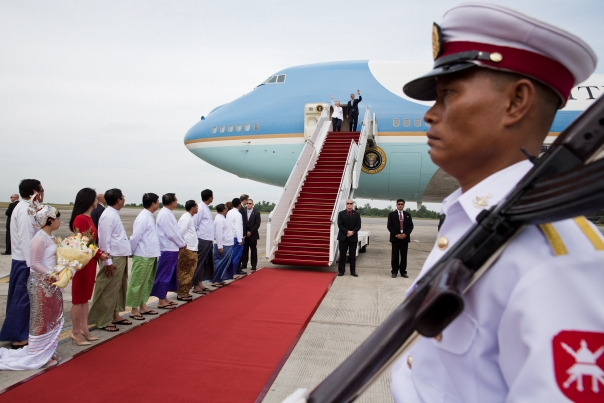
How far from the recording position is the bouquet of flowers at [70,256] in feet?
11.8

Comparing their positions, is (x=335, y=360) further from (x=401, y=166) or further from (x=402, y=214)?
(x=401, y=166)

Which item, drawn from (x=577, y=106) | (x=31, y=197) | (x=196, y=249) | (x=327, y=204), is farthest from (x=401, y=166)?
(x=31, y=197)

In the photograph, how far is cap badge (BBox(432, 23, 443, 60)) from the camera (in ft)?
3.16

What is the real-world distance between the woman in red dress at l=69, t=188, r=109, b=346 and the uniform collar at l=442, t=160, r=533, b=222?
13.4ft

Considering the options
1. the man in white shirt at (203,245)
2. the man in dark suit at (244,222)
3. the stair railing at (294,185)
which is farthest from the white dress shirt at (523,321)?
the stair railing at (294,185)

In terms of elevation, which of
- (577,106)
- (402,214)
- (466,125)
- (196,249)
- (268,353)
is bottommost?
(268,353)

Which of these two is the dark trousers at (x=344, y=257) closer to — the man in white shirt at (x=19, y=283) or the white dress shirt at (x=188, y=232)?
the white dress shirt at (x=188, y=232)

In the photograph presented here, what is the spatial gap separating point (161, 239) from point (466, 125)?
204 inches

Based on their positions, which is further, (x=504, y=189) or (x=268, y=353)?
(x=268, y=353)

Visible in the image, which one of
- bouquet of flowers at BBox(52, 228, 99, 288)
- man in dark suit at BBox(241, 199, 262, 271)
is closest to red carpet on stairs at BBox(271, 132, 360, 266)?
man in dark suit at BBox(241, 199, 262, 271)

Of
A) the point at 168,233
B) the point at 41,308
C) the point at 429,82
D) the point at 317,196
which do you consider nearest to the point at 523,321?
the point at 429,82

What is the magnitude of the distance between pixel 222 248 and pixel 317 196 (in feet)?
10.6

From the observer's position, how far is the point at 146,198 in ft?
17.1

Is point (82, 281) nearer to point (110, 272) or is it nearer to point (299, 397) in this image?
point (110, 272)
